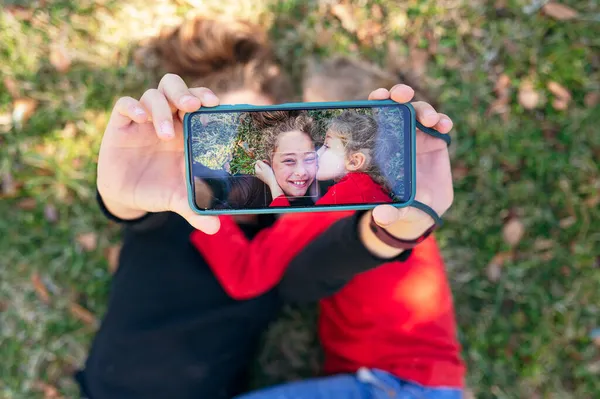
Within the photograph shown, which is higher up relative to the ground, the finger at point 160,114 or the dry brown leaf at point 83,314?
the finger at point 160,114

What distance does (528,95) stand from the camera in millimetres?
2859

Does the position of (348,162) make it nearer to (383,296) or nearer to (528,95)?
(383,296)

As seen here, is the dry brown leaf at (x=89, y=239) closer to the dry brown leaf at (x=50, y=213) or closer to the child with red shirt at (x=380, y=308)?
the dry brown leaf at (x=50, y=213)

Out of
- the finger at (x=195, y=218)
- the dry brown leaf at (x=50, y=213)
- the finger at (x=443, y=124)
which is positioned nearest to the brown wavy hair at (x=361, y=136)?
the finger at (x=443, y=124)

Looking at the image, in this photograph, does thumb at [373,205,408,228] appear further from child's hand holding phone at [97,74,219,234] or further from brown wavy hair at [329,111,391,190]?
child's hand holding phone at [97,74,219,234]

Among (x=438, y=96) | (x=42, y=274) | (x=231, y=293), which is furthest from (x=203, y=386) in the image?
(x=438, y=96)

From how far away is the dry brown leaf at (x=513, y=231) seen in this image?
9.41 feet

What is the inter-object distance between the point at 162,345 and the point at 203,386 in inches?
11.7

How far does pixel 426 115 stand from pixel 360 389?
1.46m

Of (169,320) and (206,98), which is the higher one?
(206,98)

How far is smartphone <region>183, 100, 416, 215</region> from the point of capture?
1.46 m

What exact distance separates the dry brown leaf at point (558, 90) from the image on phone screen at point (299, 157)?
6.25 ft

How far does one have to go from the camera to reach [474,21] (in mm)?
2900

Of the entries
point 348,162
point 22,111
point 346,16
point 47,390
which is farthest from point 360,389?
point 22,111
